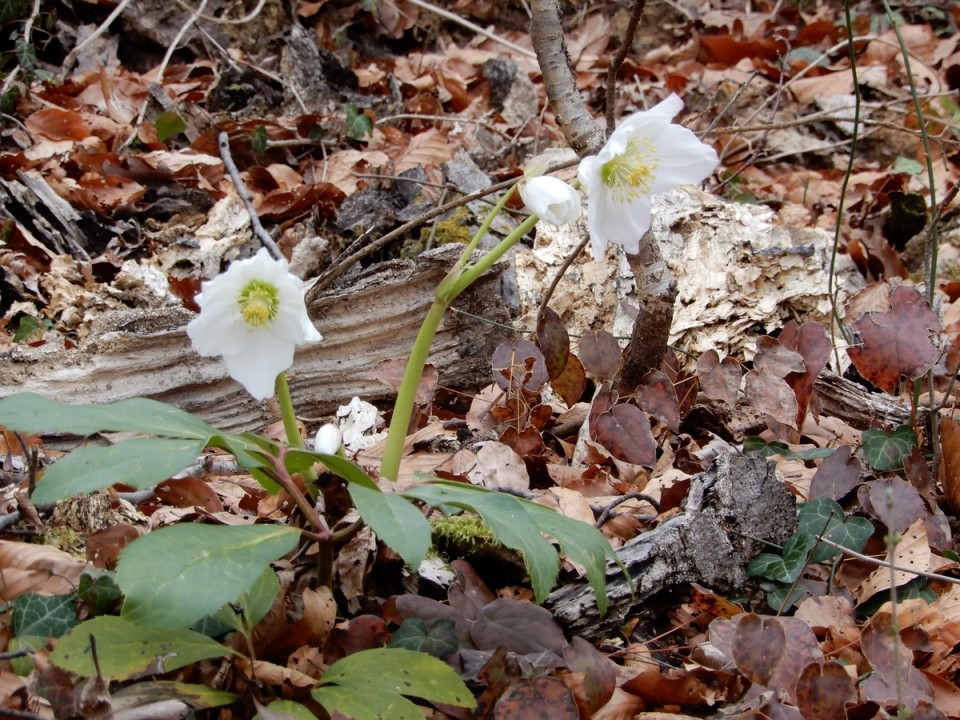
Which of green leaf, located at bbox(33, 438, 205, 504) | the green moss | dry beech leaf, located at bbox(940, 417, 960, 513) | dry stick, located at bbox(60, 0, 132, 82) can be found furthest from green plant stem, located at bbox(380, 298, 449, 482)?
dry stick, located at bbox(60, 0, 132, 82)

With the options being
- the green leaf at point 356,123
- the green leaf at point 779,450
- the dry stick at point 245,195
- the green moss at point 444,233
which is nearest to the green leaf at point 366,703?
the green leaf at point 779,450

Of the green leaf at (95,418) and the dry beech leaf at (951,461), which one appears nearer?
the green leaf at (95,418)

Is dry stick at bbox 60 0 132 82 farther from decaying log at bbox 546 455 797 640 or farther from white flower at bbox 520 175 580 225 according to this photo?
decaying log at bbox 546 455 797 640

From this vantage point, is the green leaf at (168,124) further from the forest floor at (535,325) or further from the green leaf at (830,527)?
the green leaf at (830,527)

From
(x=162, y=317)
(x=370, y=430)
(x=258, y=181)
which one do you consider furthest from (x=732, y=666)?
(x=258, y=181)

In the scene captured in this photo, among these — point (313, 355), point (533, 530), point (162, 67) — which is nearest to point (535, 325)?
point (313, 355)

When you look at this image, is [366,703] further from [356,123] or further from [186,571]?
[356,123]

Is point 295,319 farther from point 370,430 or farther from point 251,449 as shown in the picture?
point 370,430
